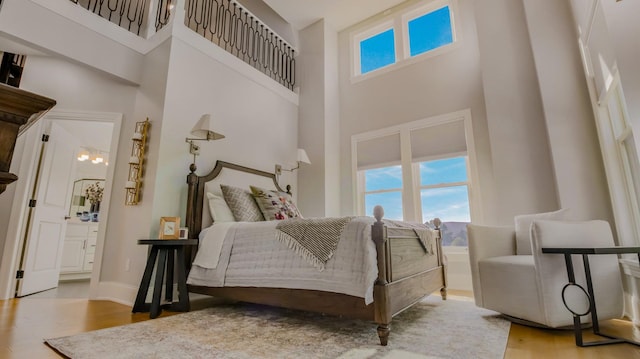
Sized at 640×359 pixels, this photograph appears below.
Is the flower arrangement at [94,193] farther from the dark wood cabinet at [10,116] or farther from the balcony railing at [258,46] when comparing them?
the dark wood cabinet at [10,116]

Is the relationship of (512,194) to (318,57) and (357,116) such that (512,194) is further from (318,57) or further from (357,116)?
(318,57)

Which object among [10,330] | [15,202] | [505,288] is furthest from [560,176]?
[15,202]

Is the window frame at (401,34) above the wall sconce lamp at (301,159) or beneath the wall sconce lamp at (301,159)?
above

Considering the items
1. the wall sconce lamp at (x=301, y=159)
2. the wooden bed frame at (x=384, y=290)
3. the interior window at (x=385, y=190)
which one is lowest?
the wooden bed frame at (x=384, y=290)

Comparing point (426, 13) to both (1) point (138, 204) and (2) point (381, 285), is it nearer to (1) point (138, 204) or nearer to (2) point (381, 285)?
(2) point (381, 285)

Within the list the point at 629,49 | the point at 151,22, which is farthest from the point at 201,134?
the point at 629,49

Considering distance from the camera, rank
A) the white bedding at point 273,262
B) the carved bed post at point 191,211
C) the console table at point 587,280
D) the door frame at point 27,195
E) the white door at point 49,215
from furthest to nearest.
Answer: the white door at point 49,215 → the door frame at point 27,195 → the carved bed post at point 191,211 → the white bedding at point 273,262 → the console table at point 587,280

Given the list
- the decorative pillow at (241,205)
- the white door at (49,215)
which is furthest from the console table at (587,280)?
the white door at (49,215)

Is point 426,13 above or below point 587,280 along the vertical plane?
above

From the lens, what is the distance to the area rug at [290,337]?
165 centimetres

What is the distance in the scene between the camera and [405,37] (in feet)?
16.5

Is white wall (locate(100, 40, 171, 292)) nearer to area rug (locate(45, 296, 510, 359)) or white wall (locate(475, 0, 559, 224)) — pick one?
area rug (locate(45, 296, 510, 359))

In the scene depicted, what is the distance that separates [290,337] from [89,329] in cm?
142

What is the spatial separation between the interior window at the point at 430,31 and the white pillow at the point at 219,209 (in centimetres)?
378
